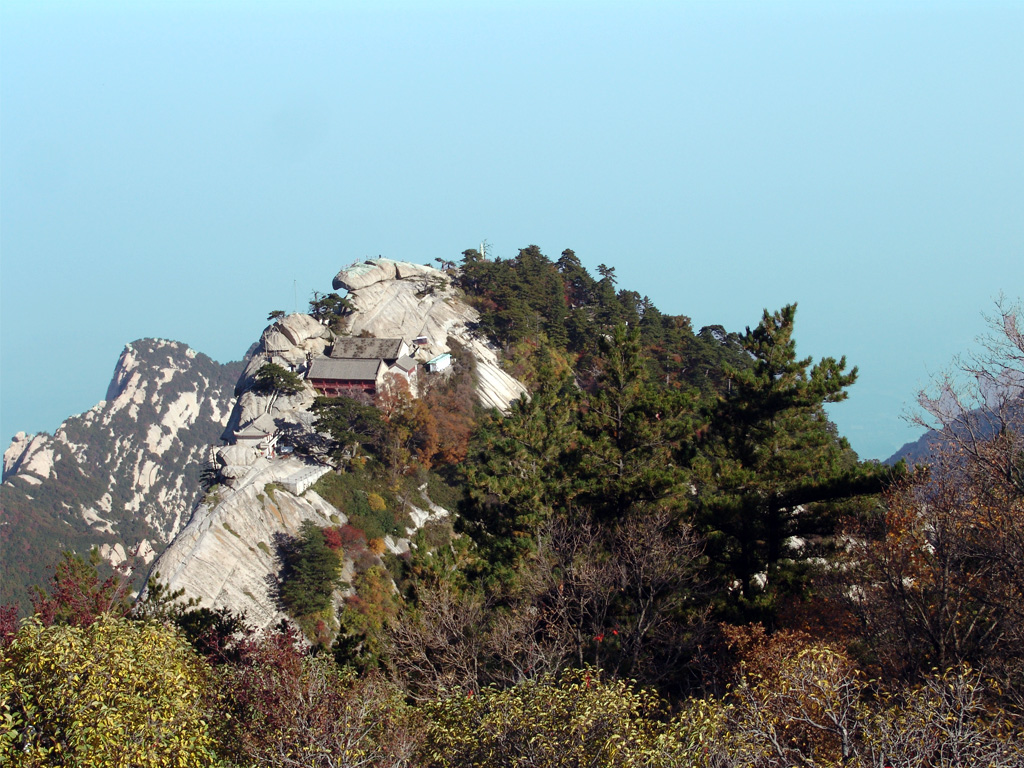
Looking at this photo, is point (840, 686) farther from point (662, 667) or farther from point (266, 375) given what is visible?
point (266, 375)

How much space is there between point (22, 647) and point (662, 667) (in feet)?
37.4

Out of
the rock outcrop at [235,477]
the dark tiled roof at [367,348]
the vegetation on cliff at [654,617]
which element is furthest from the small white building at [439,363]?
the vegetation on cliff at [654,617]

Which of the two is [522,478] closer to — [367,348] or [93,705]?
[93,705]

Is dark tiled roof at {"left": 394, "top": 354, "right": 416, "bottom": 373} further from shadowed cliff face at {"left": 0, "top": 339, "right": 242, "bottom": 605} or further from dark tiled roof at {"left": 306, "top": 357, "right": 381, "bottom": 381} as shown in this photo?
shadowed cliff face at {"left": 0, "top": 339, "right": 242, "bottom": 605}

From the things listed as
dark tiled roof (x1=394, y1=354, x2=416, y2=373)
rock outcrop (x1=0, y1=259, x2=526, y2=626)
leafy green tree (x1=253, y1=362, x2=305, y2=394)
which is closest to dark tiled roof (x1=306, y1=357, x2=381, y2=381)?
dark tiled roof (x1=394, y1=354, x2=416, y2=373)

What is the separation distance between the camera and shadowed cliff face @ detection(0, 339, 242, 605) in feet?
316

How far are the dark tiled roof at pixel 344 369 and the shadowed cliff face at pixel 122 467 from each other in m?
52.8

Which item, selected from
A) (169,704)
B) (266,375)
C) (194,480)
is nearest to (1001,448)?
(169,704)

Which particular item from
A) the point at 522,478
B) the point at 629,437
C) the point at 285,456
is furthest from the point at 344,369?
the point at 629,437

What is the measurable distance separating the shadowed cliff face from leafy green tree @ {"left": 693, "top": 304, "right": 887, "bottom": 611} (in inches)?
3110

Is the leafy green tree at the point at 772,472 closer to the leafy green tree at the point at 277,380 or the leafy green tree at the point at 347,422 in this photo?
the leafy green tree at the point at 347,422

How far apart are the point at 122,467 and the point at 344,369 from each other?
318ft

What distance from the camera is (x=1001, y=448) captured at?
11.1 metres

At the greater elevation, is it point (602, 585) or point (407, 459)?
point (407, 459)
